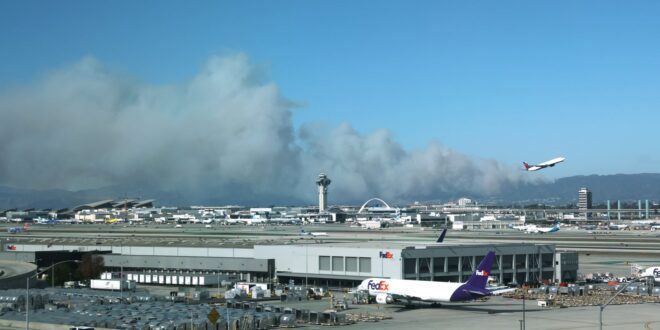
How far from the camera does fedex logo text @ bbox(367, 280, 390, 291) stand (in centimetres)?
7484

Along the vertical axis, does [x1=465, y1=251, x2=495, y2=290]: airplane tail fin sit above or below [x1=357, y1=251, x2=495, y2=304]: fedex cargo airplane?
above

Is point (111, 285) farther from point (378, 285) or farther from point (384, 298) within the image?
point (384, 298)

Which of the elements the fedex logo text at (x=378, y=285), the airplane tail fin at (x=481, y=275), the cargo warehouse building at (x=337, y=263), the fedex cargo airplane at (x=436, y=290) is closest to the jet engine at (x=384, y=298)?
the fedex cargo airplane at (x=436, y=290)

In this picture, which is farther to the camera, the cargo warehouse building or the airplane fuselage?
the cargo warehouse building

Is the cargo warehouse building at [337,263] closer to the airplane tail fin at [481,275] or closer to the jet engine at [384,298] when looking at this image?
the jet engine at [384,298]

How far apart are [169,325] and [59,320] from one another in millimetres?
7987

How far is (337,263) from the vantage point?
302 feet

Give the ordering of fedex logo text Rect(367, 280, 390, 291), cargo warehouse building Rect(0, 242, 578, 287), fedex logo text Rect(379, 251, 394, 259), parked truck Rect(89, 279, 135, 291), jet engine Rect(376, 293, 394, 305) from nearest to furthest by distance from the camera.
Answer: jet engine Rect(376, 293, 394, 305) → fedex logo text Rect(367, 280, 390, 291) → parked truck Rect(89, 279, 135, 291) → fedex logo text Rect(379, 251, 394, 259) → cargo warehouse building Rect(0, 242, 578, 287)

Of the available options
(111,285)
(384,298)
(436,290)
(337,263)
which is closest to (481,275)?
(436,290)

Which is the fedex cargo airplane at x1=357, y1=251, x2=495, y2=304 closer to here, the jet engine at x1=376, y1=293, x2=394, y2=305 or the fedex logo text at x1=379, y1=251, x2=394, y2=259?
the jet engine at x1=376, y1=293, x2=394, y2=305

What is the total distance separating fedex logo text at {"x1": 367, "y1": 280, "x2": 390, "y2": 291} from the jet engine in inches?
51.2

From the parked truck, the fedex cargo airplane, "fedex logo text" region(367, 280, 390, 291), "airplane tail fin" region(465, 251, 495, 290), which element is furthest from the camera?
the parked truck

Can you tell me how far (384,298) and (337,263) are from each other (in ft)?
64.6

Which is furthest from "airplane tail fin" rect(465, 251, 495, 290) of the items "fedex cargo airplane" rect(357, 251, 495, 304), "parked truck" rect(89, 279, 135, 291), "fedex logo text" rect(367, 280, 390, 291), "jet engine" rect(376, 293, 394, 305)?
"parked truck" rect(89, 279, 135, 291)
